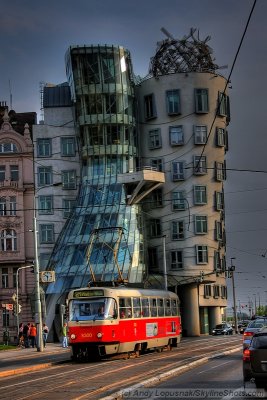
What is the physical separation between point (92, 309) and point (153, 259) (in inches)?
1867

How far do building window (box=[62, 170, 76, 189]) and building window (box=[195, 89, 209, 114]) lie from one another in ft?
48.5

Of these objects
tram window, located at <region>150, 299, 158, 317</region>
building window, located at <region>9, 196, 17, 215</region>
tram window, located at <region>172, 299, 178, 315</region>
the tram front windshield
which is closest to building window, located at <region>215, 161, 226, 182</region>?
building window, located at <region>9, 196, 17, 215</region>

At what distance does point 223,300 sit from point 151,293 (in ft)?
155

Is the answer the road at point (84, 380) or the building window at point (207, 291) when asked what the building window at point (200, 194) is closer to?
the building window at point (207, 291)

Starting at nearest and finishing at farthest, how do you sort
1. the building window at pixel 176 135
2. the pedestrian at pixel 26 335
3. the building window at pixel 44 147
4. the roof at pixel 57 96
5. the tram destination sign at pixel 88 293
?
the tram destination sign at pixel 88 293
the pedestrian at pixel 26 335
the building window at pixel 176 135
the building window at pixel 44 147
the roof at pixel 57 96

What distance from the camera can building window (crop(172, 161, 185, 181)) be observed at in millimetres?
78812

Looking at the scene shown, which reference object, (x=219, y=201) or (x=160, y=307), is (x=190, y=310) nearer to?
(x=219, y=201)

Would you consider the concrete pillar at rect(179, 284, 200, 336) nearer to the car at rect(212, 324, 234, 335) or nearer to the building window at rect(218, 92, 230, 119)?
the car at rect(212, 324, 234, 335)

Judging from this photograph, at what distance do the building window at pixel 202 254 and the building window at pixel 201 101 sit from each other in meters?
14.2

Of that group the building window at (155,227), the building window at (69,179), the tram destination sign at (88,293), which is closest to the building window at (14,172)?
the building window at (69,179)

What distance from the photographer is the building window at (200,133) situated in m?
78.8

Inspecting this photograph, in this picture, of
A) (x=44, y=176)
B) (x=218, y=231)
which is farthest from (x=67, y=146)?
(x=218, y=231)

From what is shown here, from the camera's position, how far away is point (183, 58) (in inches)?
3194

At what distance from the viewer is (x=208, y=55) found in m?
82.2
